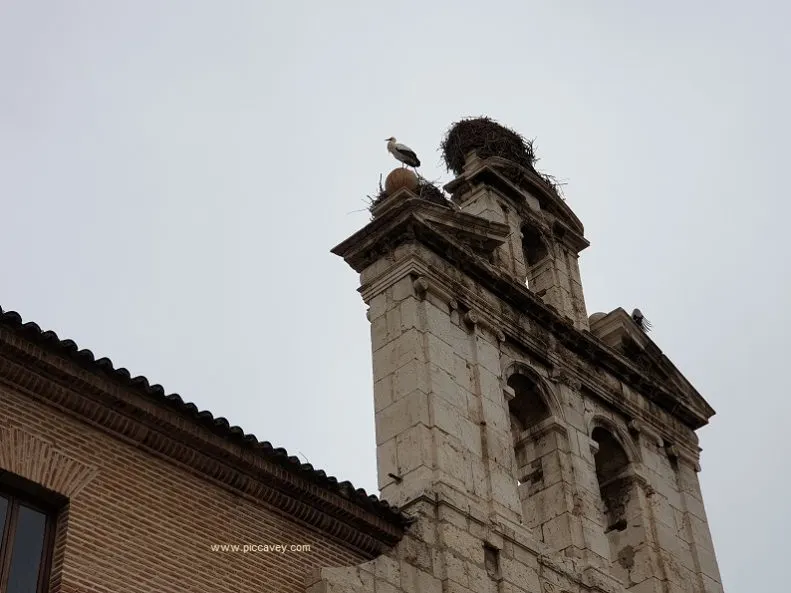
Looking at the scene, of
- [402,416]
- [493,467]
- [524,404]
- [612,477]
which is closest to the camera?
[402,416]

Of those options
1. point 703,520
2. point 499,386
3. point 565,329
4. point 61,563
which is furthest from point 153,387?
point 703,520

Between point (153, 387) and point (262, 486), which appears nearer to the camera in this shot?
point (153, 387)

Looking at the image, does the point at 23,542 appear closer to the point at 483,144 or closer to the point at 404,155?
the point at 404,155

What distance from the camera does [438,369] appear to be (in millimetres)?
14883

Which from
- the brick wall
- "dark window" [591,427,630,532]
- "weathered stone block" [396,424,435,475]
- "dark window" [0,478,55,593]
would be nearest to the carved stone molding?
the brick wall

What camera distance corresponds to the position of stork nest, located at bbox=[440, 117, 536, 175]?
783 inches

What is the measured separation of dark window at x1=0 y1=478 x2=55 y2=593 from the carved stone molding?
0.67 feet

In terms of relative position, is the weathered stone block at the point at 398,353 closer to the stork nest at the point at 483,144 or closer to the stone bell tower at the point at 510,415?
the stone bell tower at the point at 510,415

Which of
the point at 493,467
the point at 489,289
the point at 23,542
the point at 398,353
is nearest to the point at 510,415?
the point at 489,289

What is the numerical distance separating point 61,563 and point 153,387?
172 centimetres

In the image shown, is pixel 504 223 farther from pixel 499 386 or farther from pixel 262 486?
pixel 262 486

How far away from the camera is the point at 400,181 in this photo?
16672mm

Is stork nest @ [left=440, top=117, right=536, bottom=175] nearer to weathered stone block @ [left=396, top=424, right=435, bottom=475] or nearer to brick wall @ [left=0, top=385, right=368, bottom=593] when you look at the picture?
weathered stone block @ [left=396, top=424, right=435, bottom=475]

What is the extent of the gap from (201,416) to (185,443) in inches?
10.2
